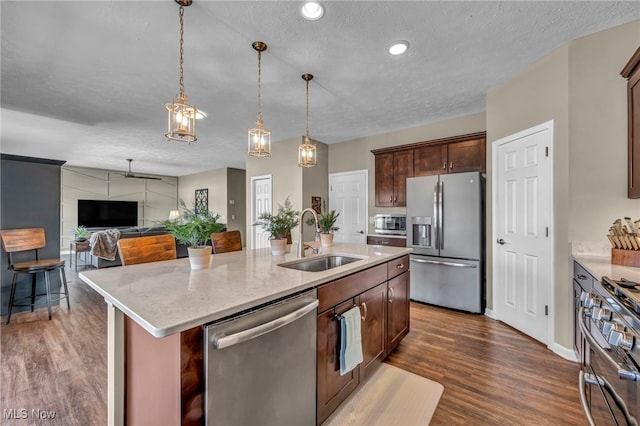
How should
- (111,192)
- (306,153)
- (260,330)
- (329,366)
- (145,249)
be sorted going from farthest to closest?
(111,192), (306,153), (145,249), (329,366), (260,330)

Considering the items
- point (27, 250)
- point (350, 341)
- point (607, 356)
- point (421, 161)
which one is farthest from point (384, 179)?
point (27, 250)

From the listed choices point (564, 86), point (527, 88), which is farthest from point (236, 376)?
point (527, 88)

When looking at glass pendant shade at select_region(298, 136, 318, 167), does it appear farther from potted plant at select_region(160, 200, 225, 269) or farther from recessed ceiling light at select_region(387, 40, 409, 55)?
potted plant at select_region(160, 200, 225, 269)

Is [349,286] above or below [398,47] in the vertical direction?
below

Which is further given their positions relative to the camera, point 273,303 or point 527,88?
point 527,88

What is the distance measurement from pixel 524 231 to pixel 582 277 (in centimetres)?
85

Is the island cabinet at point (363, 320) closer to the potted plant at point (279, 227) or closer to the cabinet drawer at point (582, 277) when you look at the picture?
the potted plant at point (279, 227)

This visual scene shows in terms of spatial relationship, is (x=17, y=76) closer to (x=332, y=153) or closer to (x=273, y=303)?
(x=273, y=303)

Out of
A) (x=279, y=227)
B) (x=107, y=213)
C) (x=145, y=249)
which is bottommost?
(x=145, y=249)

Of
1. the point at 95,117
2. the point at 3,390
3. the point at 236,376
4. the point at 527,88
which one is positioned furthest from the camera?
the point at 95,117

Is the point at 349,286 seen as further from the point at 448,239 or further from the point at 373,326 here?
the point at 448,239

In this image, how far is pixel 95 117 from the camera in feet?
13.0

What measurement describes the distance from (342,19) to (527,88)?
204 centimetres

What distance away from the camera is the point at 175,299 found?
3.60 feet
